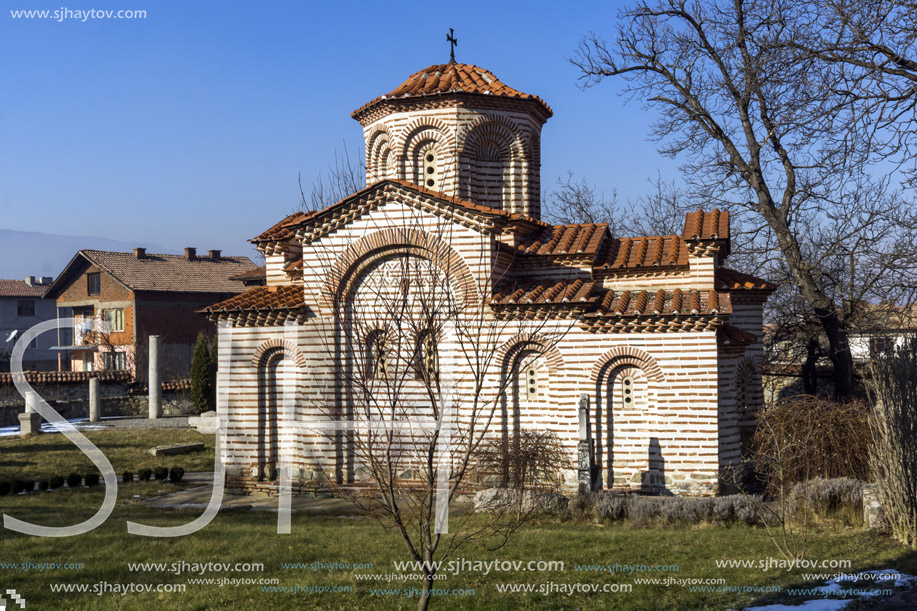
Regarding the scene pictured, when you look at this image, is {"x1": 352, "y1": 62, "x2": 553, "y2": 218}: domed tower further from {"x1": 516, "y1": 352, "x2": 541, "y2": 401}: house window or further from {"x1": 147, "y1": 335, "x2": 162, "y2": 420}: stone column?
{"x1": 147, "y1": 335, "x2": 162, "y2": 420}: stone column

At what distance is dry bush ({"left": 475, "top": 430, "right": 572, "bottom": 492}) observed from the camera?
11.7 metres

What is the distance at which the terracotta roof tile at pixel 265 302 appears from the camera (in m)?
12.8

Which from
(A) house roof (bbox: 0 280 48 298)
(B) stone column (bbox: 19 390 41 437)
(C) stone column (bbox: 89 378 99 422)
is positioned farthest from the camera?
(A) house roof (bbox: 0 280 48 298)

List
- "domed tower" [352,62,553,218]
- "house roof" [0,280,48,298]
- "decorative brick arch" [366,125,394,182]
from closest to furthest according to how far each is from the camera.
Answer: "domed tower" [352,62,553,218] → "decorative brick arch" [366,125,394,182] → "house roof" [0,280,48,298]

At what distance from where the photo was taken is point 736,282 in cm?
1356

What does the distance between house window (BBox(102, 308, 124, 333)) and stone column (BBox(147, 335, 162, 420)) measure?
9.97 m

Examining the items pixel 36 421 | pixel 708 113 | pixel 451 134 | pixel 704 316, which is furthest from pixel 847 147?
pixel 36 421

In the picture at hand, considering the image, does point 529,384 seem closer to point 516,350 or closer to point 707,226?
point 516,350

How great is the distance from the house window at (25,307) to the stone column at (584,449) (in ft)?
134

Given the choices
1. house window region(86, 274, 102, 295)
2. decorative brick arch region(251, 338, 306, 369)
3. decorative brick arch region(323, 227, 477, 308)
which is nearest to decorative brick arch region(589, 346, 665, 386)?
decorative brick arch region(323, 227, 477, 308)

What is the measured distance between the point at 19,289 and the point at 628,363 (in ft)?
138

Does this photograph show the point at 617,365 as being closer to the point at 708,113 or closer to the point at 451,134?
the point at 451,134

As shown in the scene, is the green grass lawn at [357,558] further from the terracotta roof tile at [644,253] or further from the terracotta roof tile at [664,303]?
the terracotta roof tile at [644,253]

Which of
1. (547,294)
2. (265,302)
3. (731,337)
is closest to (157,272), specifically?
(265,302)
